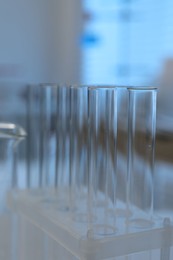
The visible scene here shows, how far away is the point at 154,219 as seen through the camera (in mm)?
623

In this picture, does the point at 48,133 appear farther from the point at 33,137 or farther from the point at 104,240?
the point at 104,240

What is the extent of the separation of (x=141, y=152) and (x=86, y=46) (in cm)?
129

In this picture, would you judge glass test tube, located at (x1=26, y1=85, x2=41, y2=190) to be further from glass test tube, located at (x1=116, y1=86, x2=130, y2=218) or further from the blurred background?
the blurred background

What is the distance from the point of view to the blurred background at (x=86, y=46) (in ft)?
5.33

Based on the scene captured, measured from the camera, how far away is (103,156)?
24.6 inches

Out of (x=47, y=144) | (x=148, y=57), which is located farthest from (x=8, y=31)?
(x=47, y=144)

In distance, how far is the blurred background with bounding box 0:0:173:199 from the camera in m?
1.62

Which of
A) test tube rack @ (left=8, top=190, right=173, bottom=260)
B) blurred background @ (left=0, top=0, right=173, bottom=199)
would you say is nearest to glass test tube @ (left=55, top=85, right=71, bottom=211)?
test tube rack @ (left=8, top=190, right=173, bottom=260)

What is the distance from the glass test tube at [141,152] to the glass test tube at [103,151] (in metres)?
0.02

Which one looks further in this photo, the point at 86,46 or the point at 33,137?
the point at 86,46

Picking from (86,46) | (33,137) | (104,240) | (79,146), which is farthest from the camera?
(86,46)

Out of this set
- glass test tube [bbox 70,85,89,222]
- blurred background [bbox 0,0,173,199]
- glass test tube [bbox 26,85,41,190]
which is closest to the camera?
glass test tube [bbox 70,85,89,222]

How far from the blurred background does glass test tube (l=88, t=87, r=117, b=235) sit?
0.88m

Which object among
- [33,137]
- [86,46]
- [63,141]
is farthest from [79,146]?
[86,46]
